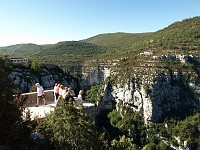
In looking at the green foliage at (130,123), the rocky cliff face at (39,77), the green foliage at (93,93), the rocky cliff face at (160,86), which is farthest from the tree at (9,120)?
the green foliage at (93,93)

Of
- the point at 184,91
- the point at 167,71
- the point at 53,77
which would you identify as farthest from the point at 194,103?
the point at 53,77

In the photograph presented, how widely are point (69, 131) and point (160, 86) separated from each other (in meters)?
118

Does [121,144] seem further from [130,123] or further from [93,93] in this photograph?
[93,93]

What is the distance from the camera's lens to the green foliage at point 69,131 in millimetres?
11969

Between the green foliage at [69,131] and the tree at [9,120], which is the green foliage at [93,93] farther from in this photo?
the tree at [9,120]

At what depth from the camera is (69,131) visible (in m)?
12.0

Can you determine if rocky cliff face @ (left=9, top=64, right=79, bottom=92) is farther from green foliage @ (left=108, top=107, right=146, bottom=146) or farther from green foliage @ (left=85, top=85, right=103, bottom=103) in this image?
green foliage @ (left=85, top=85, right=103, bottom=103)

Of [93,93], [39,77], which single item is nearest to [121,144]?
[39,77]

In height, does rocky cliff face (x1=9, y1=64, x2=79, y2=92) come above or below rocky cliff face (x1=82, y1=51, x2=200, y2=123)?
above

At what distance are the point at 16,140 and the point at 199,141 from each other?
105 metres

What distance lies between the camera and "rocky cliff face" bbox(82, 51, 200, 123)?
12594 centimetres

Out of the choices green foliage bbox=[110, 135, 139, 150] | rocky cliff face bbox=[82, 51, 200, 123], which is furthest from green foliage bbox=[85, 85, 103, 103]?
green foliage bbox=[110, 135, 139, 150]

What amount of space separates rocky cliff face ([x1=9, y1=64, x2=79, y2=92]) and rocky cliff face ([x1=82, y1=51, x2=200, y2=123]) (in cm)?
4305

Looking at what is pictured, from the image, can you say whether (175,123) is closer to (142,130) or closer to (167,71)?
(142,130)
